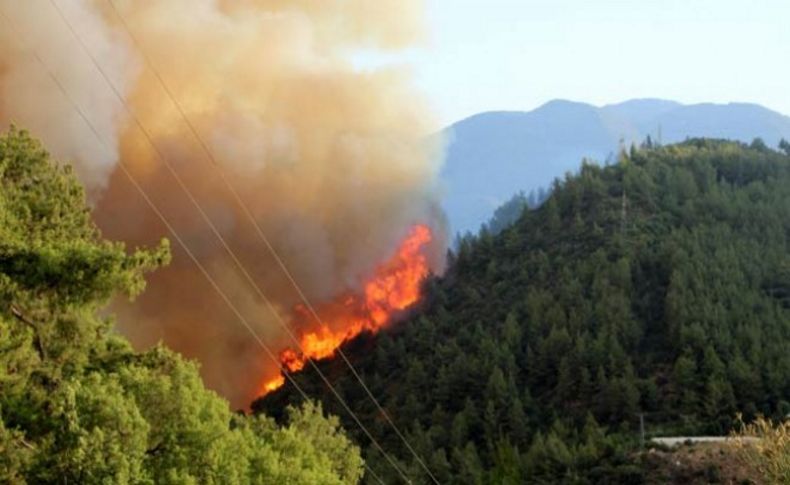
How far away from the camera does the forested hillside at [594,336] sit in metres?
51.4

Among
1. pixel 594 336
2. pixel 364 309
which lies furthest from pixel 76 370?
pixel 364 309

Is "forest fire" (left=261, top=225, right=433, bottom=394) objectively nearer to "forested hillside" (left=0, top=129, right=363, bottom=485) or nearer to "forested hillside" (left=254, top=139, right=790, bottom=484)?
"forested hillside" (left=254, top=139, right=790, bottom=484)

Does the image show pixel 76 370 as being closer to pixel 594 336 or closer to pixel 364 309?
pixel 594 336

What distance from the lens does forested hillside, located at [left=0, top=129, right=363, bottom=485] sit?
624 inches

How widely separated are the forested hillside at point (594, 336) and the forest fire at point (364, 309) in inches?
105

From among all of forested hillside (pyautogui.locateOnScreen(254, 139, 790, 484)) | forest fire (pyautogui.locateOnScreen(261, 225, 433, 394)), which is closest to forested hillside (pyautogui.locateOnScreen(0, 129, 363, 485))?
forested hillside (pyautogui.locateOnScreen(254, 139, 790, 484))

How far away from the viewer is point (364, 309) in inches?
3452

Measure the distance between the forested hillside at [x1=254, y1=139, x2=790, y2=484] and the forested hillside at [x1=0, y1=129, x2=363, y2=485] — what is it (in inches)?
1078

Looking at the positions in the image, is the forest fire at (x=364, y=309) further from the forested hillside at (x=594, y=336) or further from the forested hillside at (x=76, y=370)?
the forested hillside at (x=76, y=370)

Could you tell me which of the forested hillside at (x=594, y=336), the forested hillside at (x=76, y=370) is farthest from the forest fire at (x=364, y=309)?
the forested hillside at (x=76, y=370)

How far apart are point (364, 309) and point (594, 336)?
28110 mm

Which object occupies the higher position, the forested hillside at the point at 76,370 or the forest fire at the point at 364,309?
the forest fire at the point at 364,309

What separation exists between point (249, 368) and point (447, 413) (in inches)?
937

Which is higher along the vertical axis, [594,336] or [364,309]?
[364,309]
